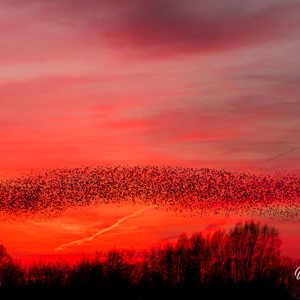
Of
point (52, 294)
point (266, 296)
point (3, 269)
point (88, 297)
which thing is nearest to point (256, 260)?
point (266, 296)

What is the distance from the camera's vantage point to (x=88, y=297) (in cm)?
6881

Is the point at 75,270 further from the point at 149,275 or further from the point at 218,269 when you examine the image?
the point at 218,269

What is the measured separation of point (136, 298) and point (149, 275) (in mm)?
4143

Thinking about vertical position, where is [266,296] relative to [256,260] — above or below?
below

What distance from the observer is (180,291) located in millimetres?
72000

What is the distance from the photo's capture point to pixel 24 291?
67750 millimetres

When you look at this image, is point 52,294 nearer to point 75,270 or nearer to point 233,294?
point 75,270

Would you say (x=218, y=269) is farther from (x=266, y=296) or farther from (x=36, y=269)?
(x=36, y=269)

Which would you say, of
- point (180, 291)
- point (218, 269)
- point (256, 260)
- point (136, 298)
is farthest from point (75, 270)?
point (256, 260)

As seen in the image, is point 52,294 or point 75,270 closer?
point 52,294

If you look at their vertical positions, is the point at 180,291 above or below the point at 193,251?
below

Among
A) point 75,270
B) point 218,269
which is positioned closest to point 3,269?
point 75,270

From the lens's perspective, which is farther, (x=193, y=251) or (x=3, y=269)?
(x=193, y=251)

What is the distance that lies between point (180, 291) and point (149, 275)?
4919 mm
